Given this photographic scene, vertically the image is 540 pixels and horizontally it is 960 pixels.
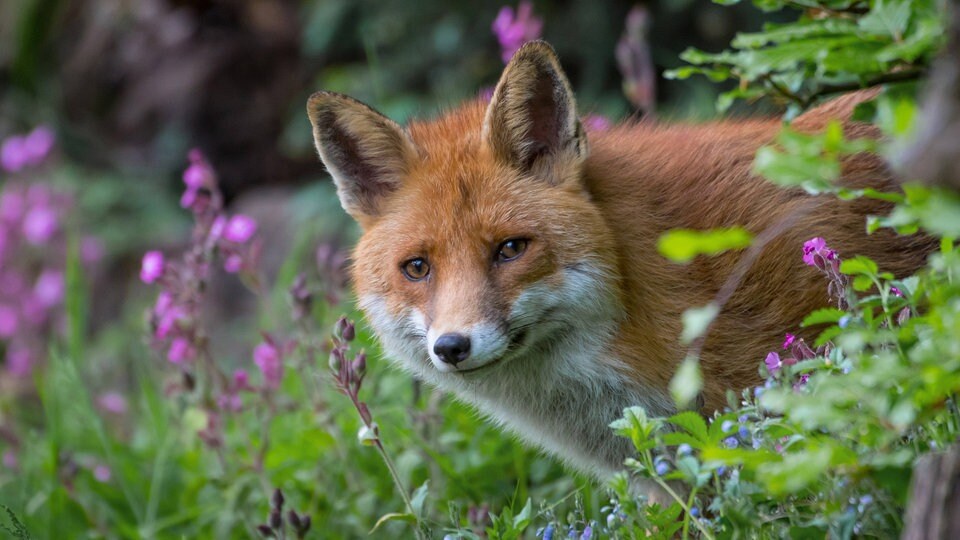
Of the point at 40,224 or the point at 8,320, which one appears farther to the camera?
the point at 8,320

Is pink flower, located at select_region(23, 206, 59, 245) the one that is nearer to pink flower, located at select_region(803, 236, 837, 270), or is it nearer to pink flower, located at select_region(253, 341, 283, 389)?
pink flower, located at select_region(253, 341, 283, 389)

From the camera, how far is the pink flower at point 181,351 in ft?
14.1

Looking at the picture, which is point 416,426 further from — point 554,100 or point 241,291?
point 241,291

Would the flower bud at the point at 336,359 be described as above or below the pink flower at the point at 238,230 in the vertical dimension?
above

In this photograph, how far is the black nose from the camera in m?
3.10

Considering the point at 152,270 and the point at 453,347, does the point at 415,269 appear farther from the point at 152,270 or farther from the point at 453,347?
the point at 152,270

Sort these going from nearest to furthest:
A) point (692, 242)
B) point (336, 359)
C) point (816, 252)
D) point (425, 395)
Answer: point (692, 242) < point (816, 252) < point (336, 359) < point (425, 395)

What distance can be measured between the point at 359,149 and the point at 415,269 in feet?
1.78

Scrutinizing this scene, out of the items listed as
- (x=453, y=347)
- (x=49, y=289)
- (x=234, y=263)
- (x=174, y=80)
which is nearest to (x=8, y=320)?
(x=49, y=289)

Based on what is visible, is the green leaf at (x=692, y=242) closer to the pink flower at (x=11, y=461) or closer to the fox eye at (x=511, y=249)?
the fox eye at (x=511, y=249)

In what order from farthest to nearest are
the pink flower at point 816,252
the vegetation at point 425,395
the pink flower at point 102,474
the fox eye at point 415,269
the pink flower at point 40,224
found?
the pink flower at point 40,224, the pink flower at point 102,474, the fox eye at point 415,269, the pink flower at point 816,252, the vegetation at point 425,395

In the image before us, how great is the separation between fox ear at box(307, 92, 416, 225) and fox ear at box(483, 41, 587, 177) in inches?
13.8

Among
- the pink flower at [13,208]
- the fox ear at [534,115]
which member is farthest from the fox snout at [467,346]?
the pink flower at [13,208]

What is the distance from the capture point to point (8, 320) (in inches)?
309
